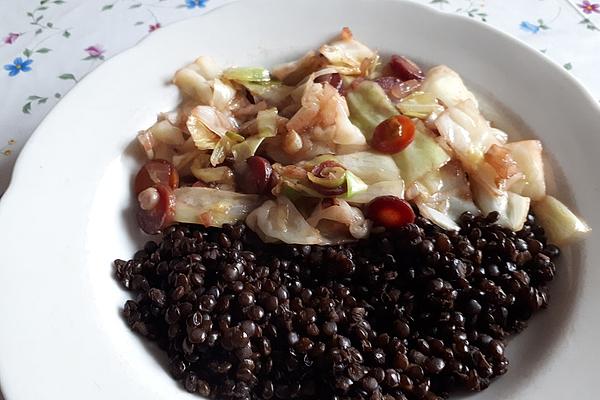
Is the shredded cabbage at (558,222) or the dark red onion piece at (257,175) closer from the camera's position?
the shredded cabbage at (558,222)

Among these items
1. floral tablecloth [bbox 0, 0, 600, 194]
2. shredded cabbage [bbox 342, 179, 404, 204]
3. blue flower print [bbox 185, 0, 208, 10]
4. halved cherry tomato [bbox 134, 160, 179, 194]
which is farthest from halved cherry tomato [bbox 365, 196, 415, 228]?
blue flower print [bbox 185, 0, 208, 10]

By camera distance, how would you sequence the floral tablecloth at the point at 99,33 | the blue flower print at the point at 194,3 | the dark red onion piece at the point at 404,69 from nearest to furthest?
the dark red onion piece at the point at 404,69
the floral tablecloth at the point at 99,33
the blue flower print at the point at 194,3

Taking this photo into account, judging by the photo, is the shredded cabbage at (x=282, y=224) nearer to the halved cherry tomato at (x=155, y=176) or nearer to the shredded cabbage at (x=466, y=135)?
the halved cherry tomato at (x=155, y=176)

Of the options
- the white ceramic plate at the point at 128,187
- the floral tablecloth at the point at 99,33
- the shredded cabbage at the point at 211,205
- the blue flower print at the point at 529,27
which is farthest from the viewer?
the blue flower print at the point at 529,27

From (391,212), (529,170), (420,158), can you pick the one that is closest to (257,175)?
(391,212)

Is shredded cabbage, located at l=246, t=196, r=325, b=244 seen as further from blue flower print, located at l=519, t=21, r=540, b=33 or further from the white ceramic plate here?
blue flower print, located at l=519, t=21, r=540, b=33

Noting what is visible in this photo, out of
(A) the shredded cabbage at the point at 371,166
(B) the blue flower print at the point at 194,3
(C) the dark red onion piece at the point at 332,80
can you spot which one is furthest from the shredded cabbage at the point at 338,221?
(B) the blue flower print at the point at 194,3
